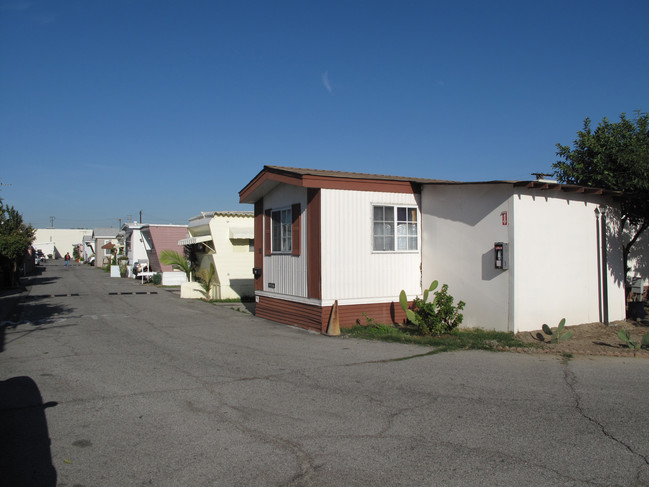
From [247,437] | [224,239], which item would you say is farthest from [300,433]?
[224,239]

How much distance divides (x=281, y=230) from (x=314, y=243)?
1.96 m

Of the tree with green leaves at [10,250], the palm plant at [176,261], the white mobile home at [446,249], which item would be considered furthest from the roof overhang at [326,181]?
the tree with green leaves at [10,250]

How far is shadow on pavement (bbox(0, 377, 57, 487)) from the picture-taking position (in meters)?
4.06

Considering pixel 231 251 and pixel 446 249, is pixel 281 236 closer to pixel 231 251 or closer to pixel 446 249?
pixel 446 249

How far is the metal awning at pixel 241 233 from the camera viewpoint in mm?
19422

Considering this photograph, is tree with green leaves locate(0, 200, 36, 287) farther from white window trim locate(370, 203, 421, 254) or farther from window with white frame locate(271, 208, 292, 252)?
white window trim locate(370, 203, 421, 254)

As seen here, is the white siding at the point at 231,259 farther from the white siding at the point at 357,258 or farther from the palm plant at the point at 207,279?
the white siding at the point at 357,258

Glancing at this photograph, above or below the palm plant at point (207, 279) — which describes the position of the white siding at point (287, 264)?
above

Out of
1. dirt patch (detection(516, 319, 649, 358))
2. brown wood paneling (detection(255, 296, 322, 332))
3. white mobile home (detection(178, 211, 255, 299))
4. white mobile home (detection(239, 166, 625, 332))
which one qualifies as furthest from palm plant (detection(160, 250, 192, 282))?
dirt patch (detection(516, 319, 649, 358))

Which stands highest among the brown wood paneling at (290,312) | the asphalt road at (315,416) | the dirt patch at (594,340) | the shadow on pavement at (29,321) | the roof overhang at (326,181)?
the roof overhang at (326,181)

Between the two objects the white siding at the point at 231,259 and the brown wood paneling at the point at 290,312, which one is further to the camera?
the white siding at the point at 231,259

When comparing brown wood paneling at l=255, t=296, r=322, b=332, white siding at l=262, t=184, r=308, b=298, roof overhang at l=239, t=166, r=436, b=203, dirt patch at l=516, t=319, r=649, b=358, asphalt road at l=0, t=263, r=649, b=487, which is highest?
roof overhang at l=239, t=166, r=436, b=203

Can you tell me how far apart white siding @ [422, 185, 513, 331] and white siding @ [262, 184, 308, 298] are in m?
2.96

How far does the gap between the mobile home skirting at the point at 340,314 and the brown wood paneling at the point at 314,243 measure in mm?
427
